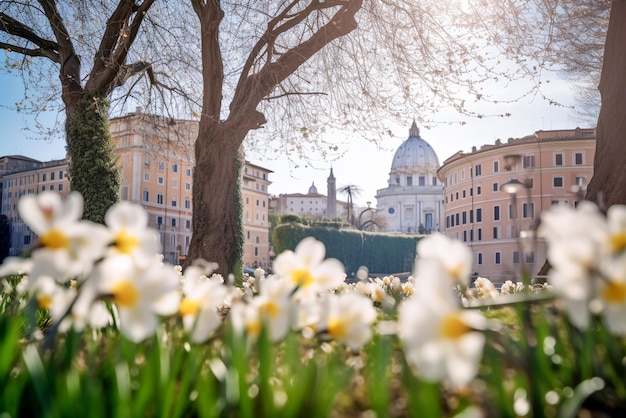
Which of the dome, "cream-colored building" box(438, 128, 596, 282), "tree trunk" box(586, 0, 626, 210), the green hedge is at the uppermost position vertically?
the dome

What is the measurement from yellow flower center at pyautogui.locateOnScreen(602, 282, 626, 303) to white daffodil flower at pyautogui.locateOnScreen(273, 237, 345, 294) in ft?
2.14

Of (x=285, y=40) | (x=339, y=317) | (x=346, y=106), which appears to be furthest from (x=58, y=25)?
(x=339, y=317)

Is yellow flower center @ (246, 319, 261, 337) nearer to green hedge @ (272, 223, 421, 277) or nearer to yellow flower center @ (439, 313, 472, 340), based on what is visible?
yellow flower center @ (439, 313, 472, 340)

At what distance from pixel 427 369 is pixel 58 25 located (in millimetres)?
12350

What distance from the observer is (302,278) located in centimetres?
151

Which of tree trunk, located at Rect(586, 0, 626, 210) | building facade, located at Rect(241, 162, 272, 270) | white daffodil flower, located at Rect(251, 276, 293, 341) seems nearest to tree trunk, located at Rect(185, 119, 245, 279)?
tree trunk, located at Rect(586, 0, 626, 210)

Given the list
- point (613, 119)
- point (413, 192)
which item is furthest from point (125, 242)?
point (413, 192)

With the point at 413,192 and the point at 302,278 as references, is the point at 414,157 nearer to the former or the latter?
the point at 413,192

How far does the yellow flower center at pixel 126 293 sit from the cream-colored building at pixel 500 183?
159 feet

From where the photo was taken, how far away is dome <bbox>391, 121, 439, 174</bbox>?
360 feet

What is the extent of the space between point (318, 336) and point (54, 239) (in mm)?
659

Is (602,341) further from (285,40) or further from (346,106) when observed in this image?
(285,40)

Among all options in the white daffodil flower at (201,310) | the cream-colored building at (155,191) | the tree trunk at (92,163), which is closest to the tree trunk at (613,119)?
the white daffodil flower at (201,310)

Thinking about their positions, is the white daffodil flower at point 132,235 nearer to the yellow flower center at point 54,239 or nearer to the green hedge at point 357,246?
the yellow flower center at point 54,239
